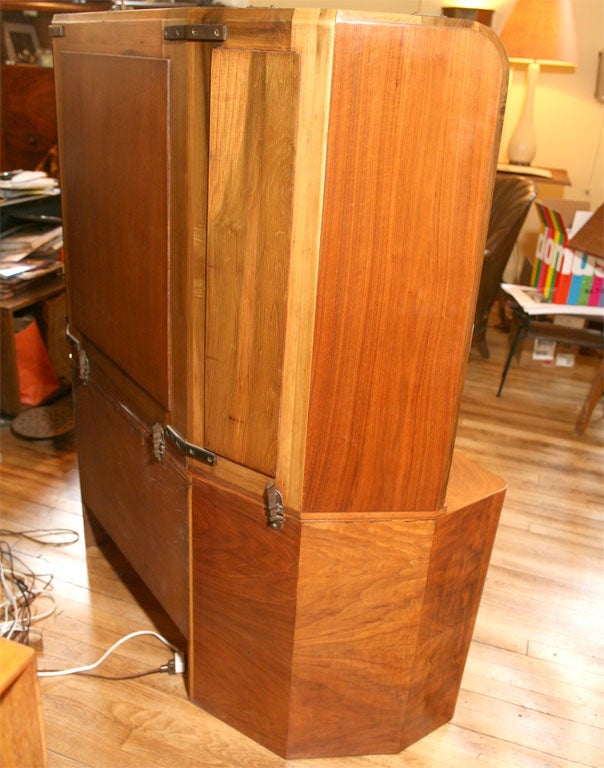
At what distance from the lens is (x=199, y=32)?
1.16 metres

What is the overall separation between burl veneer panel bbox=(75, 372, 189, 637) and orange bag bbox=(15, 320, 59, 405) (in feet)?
3.49

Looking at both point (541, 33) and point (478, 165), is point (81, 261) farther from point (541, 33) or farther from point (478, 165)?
point (541, 33)

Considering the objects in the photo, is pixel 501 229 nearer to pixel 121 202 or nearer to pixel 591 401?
pixel 591 401

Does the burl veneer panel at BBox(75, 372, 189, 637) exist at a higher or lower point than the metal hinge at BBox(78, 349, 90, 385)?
lower

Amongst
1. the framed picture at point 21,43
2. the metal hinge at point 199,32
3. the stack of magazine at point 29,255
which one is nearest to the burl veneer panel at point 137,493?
the metal hinge at point 199,32

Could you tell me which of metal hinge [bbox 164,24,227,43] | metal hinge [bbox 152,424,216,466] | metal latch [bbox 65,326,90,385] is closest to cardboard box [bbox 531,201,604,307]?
metal latch [bbox 65,326,90,385]

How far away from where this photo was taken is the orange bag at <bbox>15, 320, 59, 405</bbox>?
2980 millimetres

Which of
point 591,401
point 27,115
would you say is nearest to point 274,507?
point 591,401

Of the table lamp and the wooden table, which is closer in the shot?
the wooden table

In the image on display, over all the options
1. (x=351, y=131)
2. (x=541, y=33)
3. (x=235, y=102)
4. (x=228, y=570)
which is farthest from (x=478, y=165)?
(x=541, y=33)

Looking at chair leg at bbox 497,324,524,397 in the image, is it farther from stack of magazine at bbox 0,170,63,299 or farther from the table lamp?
stack of magazine at bbox 0,170,63,299

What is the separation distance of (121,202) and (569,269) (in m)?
2.48

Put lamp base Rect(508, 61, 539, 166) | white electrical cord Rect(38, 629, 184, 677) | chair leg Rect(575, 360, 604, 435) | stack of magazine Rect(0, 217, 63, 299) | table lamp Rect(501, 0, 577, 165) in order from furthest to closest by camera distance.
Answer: lamp base Rect(508, 61, 539, 166), table lamp Rect(501, 0, 577, 165), chair leg Rect(575, 360, 604, 435), stack of magazine Rect(0, 217, 63, 299), white electrical cord Rect(38, 629, 184, 677)

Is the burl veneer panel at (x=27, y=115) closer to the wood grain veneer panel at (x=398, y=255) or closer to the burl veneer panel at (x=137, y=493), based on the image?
the burl veneer panel at (x=137, y=493)
